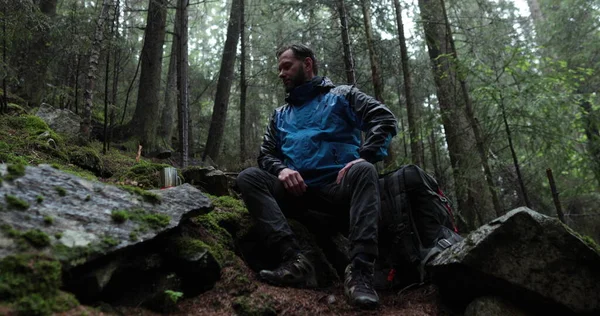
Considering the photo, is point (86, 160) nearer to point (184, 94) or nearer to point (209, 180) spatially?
point (209, 180)

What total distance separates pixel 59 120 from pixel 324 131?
591 cm

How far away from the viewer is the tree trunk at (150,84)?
9320mm

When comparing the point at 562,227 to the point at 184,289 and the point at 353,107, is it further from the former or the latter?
the point at 184,289

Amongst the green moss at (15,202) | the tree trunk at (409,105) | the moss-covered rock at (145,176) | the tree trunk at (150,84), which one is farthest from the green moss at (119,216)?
the tree trunk at (150,84)

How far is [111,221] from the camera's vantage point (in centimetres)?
233

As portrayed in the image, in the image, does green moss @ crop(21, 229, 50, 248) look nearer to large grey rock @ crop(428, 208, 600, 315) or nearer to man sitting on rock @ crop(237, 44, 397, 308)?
man sitting on rock @ crop(237, 44, 397, 308)

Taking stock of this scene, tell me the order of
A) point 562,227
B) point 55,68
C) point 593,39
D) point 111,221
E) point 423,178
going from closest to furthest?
point 111,221, point 562,227, point 423,178, point 55,68, point 593,39

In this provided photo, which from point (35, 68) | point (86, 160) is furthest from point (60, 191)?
point (35, 68)

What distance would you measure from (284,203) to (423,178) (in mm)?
1330

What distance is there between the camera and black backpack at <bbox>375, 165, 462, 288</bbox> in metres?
3.26

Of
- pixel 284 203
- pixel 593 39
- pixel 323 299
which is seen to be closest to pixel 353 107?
pixel 284 203

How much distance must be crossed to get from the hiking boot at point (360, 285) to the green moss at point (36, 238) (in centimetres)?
192

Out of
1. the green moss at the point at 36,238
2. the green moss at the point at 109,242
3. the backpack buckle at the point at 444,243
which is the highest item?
the green moss at the point at 36,238

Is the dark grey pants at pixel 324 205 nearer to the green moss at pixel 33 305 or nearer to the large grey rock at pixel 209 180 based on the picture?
the large grey rock at pixel 209 180
